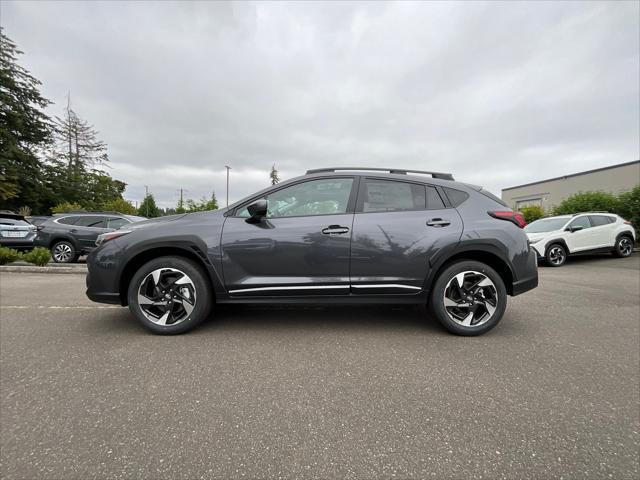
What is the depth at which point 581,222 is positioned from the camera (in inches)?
344

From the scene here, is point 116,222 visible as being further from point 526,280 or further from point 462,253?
point 526,280

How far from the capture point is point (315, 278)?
2.74 metres

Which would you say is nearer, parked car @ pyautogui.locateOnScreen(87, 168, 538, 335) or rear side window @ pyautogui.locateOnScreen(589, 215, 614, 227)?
parked car @ pyautogui.locateOnScreen(87, 168, 538, 335)

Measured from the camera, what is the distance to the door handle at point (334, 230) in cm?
272

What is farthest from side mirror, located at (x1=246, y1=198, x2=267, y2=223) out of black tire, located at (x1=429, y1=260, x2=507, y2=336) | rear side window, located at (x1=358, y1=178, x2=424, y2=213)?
black tire, located at (x1=429, y1=260, x2=507, y2=336)

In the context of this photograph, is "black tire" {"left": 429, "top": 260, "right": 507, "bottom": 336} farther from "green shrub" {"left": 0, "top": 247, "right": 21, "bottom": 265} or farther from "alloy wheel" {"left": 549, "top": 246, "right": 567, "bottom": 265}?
"green shrub" {"left": 0, "top": 247, "right": 21, "bottom": 265}

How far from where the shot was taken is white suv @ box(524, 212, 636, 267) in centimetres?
830

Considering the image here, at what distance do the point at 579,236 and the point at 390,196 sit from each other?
887cm

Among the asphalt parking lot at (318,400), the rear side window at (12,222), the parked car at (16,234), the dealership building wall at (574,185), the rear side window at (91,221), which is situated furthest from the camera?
the dealership building wall at (574,185)

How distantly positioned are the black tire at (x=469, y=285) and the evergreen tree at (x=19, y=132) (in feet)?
110

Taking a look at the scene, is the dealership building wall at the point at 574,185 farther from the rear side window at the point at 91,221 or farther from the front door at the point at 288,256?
the rear side window at the point at 91,221

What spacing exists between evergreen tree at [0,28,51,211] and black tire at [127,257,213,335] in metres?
31.4

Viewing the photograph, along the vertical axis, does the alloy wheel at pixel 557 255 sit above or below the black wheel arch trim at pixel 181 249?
below

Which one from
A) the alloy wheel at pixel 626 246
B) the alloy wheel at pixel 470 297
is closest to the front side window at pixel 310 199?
the alloy wheel at pixel 470 297
